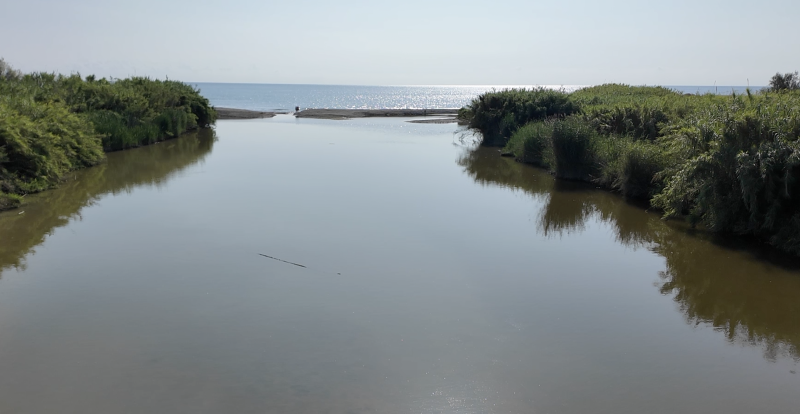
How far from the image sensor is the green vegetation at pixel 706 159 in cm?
988

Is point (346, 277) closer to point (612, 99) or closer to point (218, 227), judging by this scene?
point (218, 227)

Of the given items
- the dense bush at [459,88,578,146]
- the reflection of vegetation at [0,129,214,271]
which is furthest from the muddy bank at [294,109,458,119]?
the reflection of vegetation at [0,129,214,271]

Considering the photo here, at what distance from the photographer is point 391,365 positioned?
6.04 meters

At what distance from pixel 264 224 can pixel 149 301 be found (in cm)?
393

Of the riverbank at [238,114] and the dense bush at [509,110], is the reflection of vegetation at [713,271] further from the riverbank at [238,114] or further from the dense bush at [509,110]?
the riverbank at [238,114]

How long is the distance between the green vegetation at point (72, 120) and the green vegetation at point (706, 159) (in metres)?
12.3

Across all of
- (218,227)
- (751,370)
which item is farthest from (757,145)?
(218,227)

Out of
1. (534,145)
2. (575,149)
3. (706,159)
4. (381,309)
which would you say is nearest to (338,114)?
(534,145)

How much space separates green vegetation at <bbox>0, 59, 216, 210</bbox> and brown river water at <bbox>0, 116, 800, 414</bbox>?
811mm

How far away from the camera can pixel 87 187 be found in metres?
15.5

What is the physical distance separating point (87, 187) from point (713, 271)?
13.4 metres

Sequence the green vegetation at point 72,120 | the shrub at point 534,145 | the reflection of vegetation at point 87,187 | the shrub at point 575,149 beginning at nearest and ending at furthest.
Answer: the reflection of vegetation at point 87,187 < the green vegetation at point 72,120 < the shrub at point 575,149 < the shrub at point 534,145

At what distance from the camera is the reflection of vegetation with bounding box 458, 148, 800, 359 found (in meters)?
7.28

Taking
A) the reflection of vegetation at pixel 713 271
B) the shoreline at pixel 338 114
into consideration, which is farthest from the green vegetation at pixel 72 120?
the reflection of vegetation at pixel 713 271
